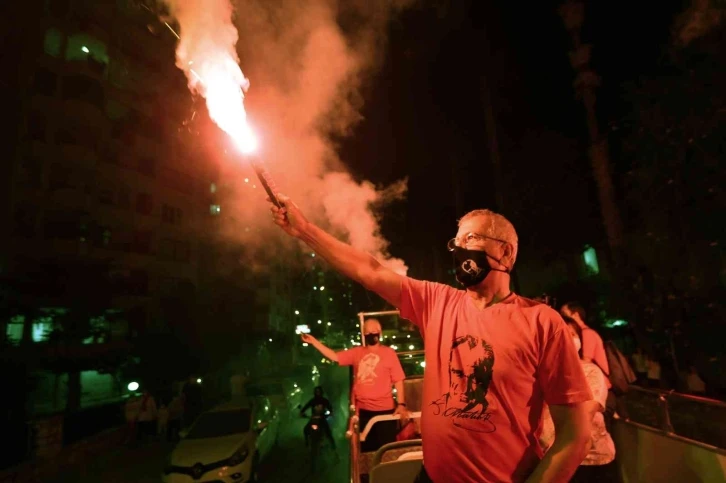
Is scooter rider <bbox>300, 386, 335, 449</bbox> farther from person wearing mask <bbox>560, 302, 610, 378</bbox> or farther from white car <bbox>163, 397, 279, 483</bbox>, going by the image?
person wearing mask <bbox>560, 302, 610, 378</bbox>

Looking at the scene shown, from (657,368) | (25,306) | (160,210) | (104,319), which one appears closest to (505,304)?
(657,368)

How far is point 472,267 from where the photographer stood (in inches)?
88.0

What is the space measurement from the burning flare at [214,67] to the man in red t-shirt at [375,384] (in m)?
3.95

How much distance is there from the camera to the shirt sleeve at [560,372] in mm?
1836

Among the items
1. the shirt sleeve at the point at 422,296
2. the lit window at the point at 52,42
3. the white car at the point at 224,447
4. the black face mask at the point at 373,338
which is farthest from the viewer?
the lit window at the point at 52,42

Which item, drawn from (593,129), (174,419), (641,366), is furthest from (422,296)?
(174,419)

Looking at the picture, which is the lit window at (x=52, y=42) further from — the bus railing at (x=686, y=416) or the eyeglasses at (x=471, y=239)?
the bus railing at (x=686, y=416)

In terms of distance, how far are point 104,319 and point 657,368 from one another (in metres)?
24.5

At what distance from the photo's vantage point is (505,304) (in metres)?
2.11

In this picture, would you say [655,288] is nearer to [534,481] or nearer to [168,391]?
[534,481]

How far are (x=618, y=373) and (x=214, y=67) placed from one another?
5657 mm
